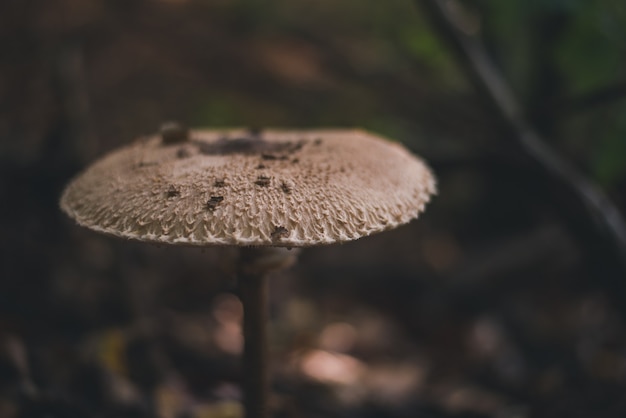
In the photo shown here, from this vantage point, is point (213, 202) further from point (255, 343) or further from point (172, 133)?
point (255, 343)

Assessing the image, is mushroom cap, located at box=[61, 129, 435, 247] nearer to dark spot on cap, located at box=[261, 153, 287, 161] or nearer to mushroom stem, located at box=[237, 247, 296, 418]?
dark spot on cap, located at box=[261, 153, 287, 161]

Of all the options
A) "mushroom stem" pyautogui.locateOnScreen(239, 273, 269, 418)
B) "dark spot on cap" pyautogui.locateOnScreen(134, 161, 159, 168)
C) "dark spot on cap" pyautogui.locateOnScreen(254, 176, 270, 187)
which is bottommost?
"mushroom stem" pyautogui.locateOnScreen(239, 273, 269, 418)

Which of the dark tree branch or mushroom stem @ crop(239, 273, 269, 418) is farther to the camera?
the dark tree branch

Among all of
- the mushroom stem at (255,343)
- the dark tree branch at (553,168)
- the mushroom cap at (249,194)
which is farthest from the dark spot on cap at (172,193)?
the dark tree branch at (553,168)

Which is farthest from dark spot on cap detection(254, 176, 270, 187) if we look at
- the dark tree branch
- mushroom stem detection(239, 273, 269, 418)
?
the dark tree branch

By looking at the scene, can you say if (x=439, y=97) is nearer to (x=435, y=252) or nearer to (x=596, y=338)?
(x=435, y=252)

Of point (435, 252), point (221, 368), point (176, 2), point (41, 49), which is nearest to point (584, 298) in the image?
point (435, 252)

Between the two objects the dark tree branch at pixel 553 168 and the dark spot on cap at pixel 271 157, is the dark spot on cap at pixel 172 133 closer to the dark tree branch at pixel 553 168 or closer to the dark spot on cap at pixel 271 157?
the dark spot on cap at pixel 271 157

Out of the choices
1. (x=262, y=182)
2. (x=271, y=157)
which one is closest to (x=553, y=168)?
(x=271, y=157)
